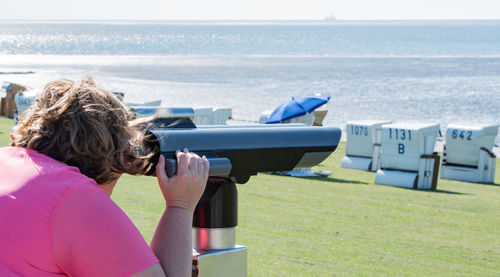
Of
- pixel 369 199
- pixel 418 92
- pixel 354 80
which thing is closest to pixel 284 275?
pixel 369 199

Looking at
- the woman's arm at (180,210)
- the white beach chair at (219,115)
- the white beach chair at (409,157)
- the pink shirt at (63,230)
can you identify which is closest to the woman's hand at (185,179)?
the woman's arm at (180,210)

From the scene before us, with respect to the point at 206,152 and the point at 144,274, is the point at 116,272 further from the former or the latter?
the point at 206,152

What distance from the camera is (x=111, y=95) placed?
1.52 meters

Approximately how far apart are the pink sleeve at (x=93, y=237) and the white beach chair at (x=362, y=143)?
13.5 metres

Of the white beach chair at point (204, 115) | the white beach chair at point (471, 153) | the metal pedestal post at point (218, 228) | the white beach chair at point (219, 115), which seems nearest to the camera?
the metal pedestal post at point (218, 228)

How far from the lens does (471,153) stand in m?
14.1

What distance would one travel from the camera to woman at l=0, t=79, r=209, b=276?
1.36m

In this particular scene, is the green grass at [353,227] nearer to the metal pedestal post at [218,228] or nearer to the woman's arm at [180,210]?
the metal pedestal post at [218,228]

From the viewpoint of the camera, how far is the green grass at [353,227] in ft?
19.7

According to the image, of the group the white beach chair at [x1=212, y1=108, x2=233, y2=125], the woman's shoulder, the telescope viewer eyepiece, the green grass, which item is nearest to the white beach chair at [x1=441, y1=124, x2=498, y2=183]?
the green grass

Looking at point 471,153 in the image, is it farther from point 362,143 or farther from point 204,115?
point 204,115

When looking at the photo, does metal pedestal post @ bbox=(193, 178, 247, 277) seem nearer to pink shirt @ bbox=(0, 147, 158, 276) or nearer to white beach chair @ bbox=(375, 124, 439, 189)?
pink shirt @ bbox=(0, 147, 158, 276)

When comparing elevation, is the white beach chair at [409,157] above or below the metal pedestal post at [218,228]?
below

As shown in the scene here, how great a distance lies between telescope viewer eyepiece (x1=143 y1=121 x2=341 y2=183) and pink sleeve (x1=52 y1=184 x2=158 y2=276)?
8.1 inches
